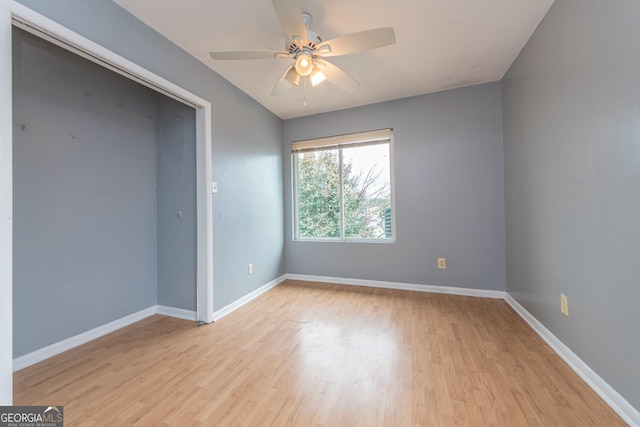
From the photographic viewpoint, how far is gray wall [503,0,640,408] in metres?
1.12

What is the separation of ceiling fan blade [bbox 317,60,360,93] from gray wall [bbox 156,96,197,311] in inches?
54.0

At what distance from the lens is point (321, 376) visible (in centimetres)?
148

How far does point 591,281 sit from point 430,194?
1.69m

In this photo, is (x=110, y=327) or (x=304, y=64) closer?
(x=304, y=64)

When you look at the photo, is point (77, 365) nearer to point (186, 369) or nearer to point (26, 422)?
point (26, 422)

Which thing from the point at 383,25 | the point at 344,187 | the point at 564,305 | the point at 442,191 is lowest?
the point at 564,305

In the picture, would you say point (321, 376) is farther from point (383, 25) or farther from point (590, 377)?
point (383, 25)

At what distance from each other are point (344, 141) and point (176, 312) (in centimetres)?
282

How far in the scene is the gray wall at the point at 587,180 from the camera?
1.12 meters

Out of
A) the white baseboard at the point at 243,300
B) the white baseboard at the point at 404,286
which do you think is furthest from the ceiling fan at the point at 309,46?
the white baseboard at the point at 404,286

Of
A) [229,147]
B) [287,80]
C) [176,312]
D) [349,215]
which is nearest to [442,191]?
[349,215]

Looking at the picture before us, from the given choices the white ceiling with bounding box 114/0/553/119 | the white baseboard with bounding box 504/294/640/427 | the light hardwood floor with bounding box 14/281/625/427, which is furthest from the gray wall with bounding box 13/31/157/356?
the white baseboard with bounding box 504/294/640/427

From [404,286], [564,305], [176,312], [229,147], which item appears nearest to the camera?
[564,305]

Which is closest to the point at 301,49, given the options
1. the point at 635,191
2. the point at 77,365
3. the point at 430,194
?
the point at 635,191
